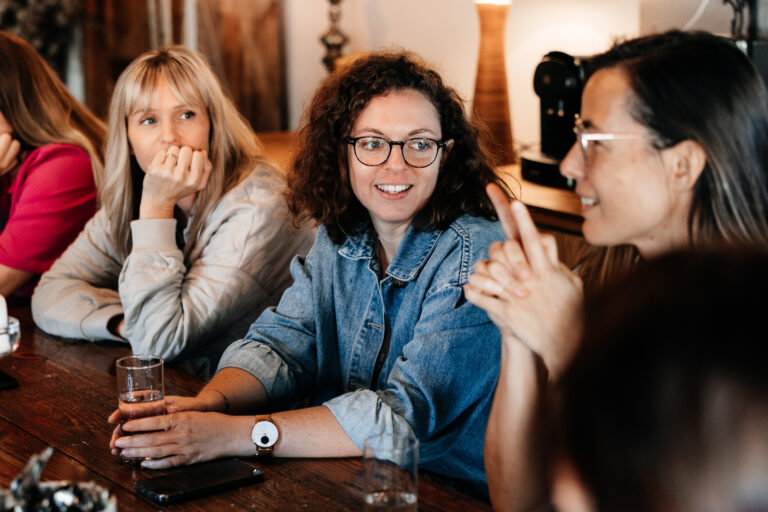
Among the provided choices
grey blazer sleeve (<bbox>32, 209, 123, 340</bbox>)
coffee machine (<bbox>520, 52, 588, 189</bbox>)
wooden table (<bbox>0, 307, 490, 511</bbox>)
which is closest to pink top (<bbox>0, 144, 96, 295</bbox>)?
grey blazer sleeve (<bbox>32, 209, 123, 340</bbox>)

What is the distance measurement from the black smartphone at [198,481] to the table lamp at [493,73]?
207 cm

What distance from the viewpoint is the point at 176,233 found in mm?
2217

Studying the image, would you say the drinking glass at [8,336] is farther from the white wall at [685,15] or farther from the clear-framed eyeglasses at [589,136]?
the white wall at [685,15]

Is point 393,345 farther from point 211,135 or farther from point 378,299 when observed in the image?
point 211,135

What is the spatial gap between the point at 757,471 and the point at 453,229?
1.13 m

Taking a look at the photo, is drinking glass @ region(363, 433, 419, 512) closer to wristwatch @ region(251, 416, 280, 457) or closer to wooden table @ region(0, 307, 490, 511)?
wooden table @ region(0, 307, 490, 511)

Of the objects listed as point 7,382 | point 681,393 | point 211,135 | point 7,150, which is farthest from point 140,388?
point 7,150

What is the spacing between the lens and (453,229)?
5.49 feet

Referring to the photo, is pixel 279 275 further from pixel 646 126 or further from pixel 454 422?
pixel 646 126

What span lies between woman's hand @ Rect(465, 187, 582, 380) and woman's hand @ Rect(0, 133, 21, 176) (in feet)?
5.71

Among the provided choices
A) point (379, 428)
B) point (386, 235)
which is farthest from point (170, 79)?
point (379, 428)

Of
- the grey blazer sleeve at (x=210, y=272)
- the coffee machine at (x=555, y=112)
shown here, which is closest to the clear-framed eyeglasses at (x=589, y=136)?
the grey blazer sleeve at (x=210, y=272)

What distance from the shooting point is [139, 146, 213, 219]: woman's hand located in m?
2.03

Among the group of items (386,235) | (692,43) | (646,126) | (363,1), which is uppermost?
(363,1)
